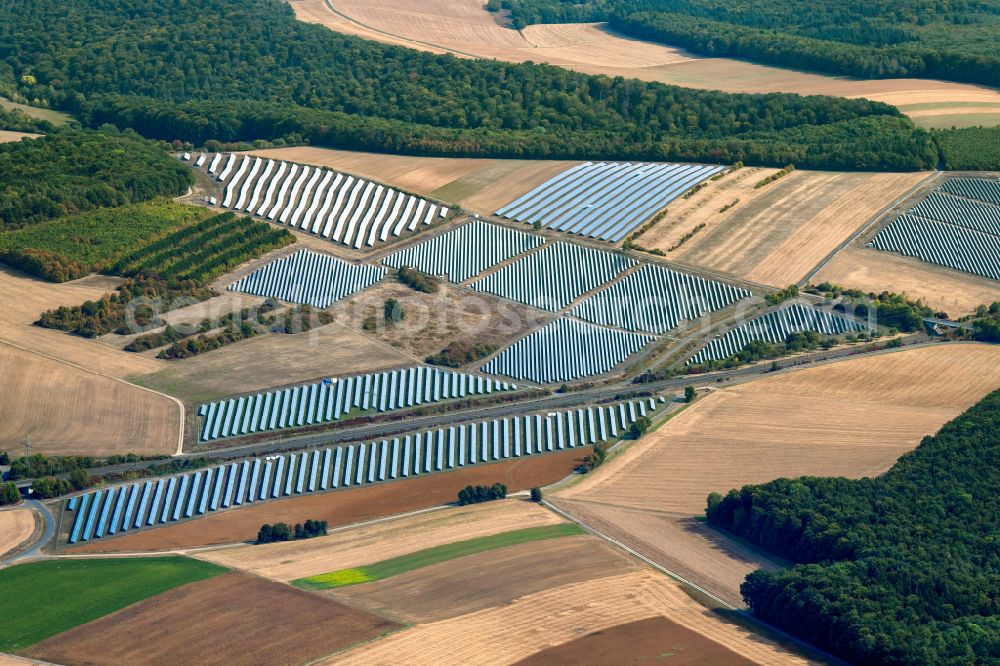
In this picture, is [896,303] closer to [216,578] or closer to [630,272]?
[630,272]

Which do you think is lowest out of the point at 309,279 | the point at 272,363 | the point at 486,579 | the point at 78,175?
the point at 486,579

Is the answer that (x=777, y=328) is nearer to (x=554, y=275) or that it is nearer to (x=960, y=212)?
(x=554, y=275)

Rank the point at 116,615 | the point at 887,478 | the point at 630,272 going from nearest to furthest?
the point at 116,615 → the point at 887,478 → the point at 630,272

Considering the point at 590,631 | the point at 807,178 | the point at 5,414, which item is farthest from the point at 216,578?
the point at 807,178

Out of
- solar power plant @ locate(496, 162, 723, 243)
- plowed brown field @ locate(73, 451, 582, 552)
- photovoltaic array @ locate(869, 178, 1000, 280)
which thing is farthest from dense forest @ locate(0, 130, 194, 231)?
photovoltaic array @ locate(869, 178, 1000, 280)

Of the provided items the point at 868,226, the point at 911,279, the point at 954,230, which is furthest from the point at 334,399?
the point at 954,230

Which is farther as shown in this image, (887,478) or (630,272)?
(630,272)
